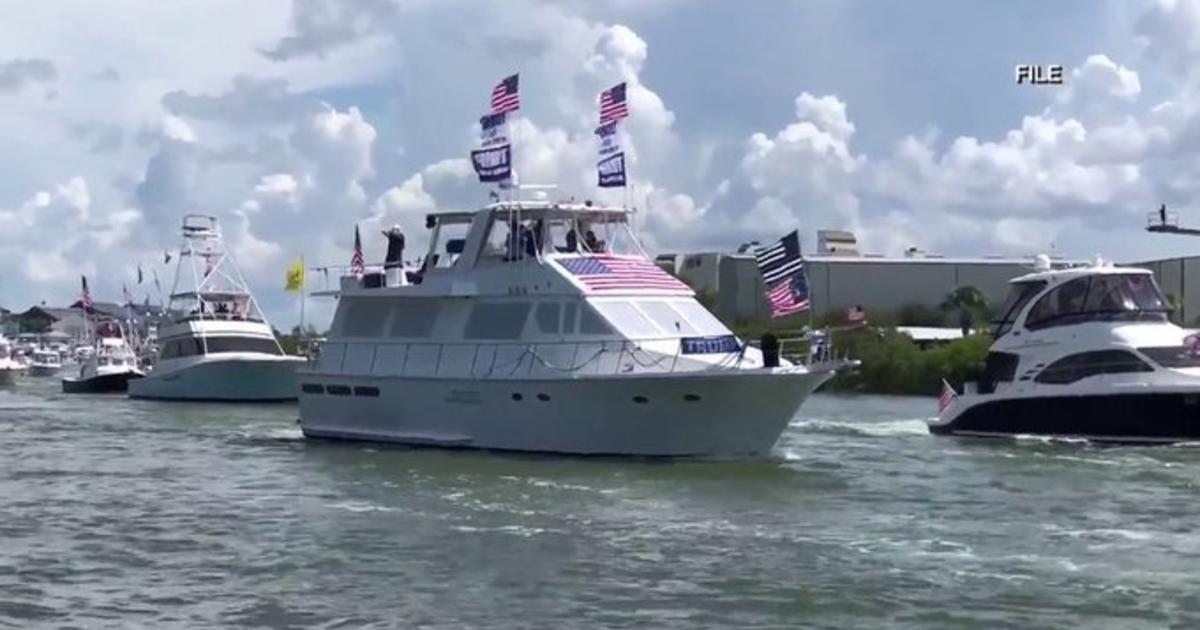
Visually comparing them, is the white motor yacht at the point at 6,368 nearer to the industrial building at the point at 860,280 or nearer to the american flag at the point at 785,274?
the industrial building at the point at 860,280

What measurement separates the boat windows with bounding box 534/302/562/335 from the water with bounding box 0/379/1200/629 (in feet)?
9.30

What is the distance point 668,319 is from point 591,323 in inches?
71.2

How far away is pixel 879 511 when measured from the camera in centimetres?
2848

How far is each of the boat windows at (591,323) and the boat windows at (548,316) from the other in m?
0.66

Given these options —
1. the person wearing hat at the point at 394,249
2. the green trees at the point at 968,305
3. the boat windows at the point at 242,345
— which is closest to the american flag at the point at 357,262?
the person wearing hat at the point at 394,249

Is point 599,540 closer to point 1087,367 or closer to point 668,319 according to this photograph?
point 668,319

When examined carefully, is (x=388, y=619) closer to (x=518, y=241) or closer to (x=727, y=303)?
(x=518, y=241)

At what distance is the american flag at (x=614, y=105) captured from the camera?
39.7 m

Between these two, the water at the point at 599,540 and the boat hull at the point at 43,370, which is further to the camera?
the boat hull at the point at 43,370

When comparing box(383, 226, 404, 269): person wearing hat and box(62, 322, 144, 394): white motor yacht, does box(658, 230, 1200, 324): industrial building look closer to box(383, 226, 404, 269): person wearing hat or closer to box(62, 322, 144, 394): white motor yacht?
box(62, 322, 144, 394): white motor yacht

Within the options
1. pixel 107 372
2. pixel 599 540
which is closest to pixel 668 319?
pixel 599 540

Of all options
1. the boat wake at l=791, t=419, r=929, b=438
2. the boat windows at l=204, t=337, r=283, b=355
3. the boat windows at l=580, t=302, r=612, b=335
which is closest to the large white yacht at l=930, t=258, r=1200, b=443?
the boat wake at l=791, t=419, r=929, b=438

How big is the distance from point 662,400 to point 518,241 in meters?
6.06

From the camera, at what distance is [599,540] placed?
25141 millimetres
